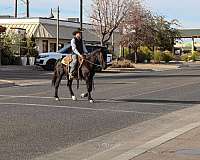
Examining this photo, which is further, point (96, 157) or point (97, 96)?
point (97, 96)

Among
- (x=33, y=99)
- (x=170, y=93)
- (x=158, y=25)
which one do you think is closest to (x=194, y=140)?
(x=33, y=99)

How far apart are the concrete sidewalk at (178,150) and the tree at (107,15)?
50534 mm

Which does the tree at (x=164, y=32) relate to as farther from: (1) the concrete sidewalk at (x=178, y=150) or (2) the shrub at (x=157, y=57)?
(1) the concrete sidewalk at (x=178, y=150)

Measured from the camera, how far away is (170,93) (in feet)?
72.9

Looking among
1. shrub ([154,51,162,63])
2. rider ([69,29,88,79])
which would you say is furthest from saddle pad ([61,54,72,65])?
shrub ([154,51,162,63])

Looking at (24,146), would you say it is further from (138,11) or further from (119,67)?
(138,11)

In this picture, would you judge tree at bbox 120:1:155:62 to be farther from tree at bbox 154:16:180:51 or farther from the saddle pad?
the saddle pad

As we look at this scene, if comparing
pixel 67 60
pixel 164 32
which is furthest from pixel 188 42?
pixel 67 60

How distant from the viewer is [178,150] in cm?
968

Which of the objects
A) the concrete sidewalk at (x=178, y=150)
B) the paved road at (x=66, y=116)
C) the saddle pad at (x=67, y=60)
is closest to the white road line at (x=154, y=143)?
the concrete sidewalk at (x=178, y=150)

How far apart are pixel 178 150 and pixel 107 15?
54085mm

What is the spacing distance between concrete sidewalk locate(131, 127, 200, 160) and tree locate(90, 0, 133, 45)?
166ft

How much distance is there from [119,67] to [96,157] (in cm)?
4290

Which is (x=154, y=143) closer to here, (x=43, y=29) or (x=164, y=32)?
(x=43, y=29)
